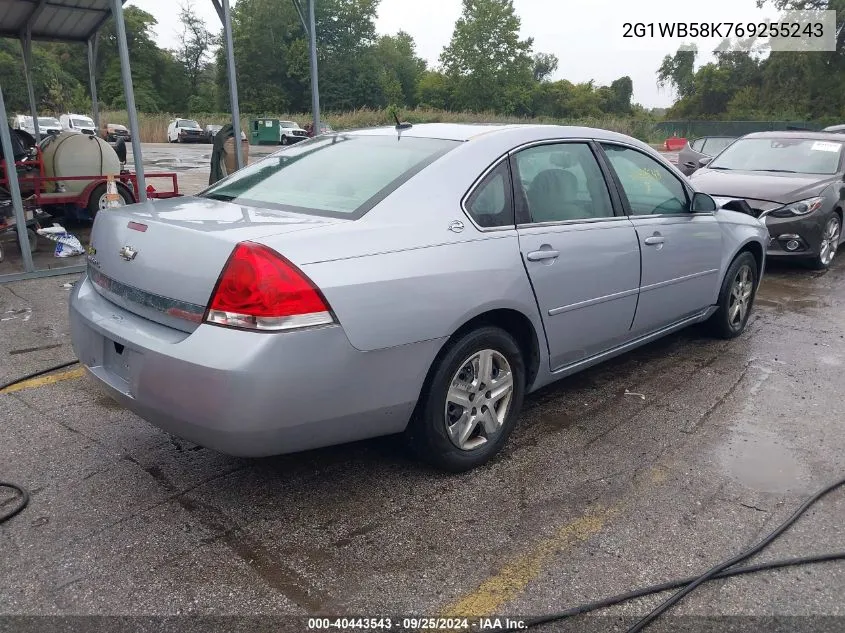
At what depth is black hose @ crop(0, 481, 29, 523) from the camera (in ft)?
9.40

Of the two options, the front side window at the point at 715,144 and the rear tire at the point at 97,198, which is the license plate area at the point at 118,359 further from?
the front side window at the point at 715,144

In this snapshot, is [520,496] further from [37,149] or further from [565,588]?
[37,149]

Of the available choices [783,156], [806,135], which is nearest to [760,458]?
[783,156]

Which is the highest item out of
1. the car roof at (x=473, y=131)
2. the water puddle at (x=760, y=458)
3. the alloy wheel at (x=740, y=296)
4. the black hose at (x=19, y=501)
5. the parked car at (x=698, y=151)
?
the car roof at (x=473, y=131)

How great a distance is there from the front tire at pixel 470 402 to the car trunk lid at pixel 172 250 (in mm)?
827

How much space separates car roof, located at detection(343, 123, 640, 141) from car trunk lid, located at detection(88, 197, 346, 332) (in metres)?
0.98

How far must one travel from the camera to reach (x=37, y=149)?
9883 mm

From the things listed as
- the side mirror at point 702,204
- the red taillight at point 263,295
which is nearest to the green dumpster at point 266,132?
the side mirror at point 702,204

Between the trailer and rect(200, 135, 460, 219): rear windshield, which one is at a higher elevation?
rect(200, 135, 460, 219): rear windshield

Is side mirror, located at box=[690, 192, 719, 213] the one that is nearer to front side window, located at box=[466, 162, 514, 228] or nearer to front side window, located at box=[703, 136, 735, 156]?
front side window, located at box=[466, 162, 514, 228]

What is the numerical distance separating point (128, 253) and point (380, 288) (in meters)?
1.13

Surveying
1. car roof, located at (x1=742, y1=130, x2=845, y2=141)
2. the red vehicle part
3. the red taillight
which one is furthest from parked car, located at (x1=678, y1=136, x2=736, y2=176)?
the red taillight

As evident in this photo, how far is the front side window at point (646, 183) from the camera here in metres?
4.21

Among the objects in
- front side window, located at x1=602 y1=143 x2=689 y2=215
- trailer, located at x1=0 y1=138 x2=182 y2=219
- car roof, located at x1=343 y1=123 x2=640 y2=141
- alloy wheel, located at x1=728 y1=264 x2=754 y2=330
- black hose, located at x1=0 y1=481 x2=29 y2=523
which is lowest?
black hose, located at x1=0 y1=481 x2=29 y2=523
